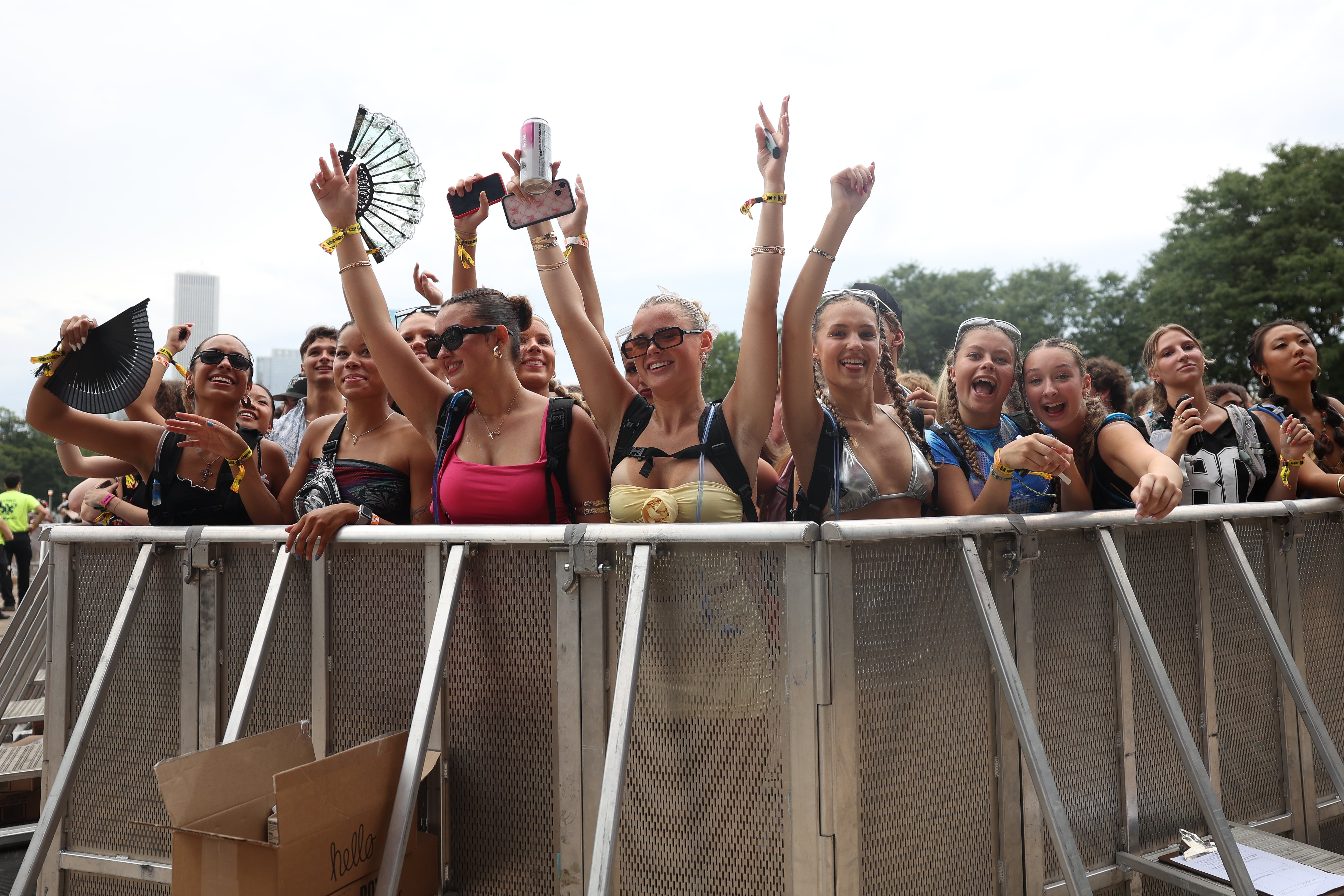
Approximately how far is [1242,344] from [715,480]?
34.6 m

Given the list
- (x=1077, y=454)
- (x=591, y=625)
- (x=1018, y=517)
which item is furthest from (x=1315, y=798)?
(x=591, y=625)

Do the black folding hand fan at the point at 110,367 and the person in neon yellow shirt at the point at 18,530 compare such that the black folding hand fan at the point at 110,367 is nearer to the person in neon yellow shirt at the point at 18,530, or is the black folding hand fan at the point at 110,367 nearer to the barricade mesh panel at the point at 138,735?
the barricade mesh panel at the point at 138,735

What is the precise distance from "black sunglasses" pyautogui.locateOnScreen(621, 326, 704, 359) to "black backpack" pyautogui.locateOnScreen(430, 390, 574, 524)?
1.22 feet

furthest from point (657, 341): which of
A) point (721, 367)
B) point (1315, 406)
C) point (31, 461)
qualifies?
point (31, 461)

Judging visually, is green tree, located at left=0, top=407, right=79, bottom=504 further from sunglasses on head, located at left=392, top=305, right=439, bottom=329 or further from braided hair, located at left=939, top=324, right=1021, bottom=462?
braided hair, located at left=939, top=324, right=1021, bottom=462

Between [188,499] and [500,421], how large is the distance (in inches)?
60.2

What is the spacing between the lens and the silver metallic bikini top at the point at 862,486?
10.1 ft

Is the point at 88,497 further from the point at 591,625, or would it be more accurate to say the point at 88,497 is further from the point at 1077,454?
the point at 1077,454

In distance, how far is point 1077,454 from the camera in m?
3.73

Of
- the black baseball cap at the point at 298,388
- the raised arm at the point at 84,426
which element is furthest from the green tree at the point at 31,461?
the raised arm at the point at 84,426

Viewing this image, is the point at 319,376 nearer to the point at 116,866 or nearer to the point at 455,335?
the point at 455,335

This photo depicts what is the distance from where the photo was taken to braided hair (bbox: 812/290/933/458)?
3.29m

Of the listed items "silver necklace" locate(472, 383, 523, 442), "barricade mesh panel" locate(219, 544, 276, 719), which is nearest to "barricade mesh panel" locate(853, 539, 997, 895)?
"silver necklace" locate(472, 383, 523, 442)

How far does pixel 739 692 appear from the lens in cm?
248
